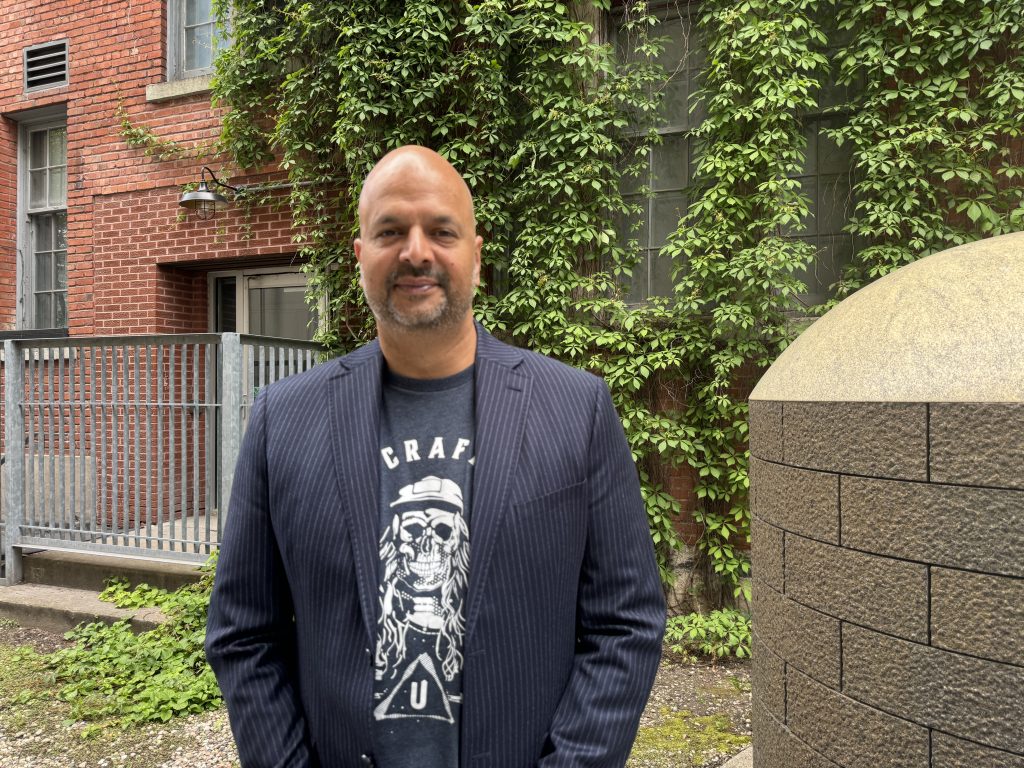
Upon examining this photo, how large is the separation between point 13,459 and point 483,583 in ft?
21.4

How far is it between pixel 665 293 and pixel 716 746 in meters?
3.42

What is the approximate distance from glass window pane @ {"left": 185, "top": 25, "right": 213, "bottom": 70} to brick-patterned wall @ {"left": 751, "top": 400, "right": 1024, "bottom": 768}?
24.6ft

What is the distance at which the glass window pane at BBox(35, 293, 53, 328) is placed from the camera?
28.9 feet

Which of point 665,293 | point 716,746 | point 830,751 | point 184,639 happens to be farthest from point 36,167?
point 830,751

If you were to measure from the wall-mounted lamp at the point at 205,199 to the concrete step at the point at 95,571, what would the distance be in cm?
333

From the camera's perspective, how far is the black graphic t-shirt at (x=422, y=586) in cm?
151

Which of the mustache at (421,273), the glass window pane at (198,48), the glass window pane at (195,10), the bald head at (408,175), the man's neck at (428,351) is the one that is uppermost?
the glass window pane at (195,10)

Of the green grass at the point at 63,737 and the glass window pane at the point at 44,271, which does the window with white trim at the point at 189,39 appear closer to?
the glass window pane at the point at 44,271

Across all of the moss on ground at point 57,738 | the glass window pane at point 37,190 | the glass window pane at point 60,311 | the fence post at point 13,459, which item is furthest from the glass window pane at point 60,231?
the moss on ground at point 57,738

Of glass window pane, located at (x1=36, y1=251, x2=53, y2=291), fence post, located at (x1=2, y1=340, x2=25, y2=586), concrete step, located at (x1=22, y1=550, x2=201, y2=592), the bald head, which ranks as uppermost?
glass window pane, located at (x1=36, y1=251, x2=53, y2=291)

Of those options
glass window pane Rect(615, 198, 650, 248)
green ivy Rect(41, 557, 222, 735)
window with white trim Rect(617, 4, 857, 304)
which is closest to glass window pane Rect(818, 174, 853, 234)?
→ window with white trim Rect(617, 4, 857, 304)

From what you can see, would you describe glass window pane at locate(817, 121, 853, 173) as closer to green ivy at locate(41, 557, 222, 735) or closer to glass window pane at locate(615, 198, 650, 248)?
glass window pane at locate(615, 198, 650, 248)

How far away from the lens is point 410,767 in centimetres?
150

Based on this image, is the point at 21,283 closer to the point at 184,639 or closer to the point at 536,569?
the point at 184,639
